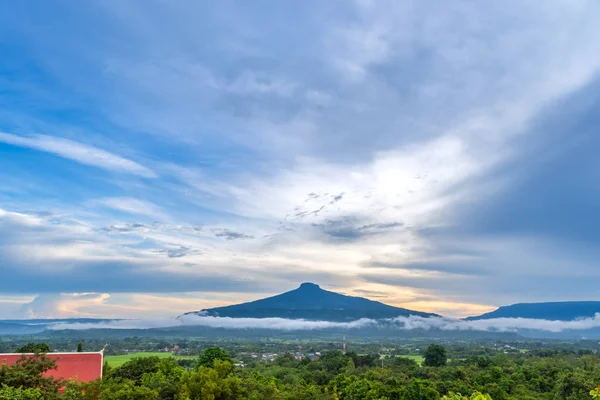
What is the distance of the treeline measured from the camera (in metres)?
14.6

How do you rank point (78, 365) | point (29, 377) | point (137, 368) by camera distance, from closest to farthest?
point (29, 377) → point (78, 365) → point (137, 368)

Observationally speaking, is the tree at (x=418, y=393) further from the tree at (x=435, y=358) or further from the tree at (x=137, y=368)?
the tree at (x=435, y=358)

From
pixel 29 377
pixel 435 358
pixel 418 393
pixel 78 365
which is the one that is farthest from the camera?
pixel 435 358

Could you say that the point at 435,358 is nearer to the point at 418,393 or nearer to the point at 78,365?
the point at 418,393

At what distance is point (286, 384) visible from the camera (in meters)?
33.1

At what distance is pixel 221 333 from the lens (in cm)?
19538

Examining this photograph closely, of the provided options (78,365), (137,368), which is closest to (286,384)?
(137,368)

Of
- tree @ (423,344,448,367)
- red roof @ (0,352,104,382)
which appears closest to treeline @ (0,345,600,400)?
→ tree @ (423,344,448,367)

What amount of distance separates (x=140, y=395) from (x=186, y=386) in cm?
201

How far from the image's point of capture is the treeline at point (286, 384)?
48.0 ft

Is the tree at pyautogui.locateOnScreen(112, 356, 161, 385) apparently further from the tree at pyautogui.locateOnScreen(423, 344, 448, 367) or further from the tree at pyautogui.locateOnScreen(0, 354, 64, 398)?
the tree at pyautogui.locateOnScreen(423, 344, 448, 367)

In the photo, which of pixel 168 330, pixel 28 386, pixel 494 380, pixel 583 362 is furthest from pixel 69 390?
pixel 168 330

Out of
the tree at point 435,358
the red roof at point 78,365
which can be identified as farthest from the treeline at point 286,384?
the red roof at point 78,365

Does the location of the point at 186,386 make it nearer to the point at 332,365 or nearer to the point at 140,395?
the point at 140,395
